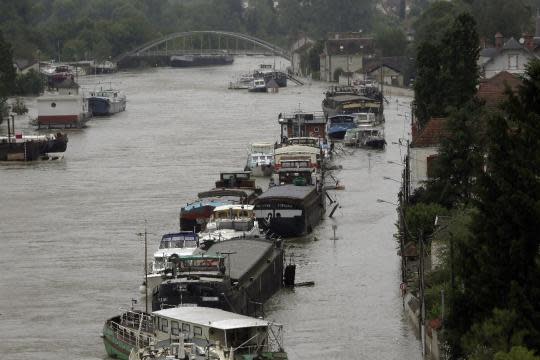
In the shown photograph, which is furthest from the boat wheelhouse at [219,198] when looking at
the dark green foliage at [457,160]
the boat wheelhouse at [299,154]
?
the dark green foliage at [457,160]

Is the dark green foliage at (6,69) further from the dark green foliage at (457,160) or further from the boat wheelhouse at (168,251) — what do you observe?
the boat wheelhouse at (168,251)

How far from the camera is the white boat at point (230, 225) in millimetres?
39875

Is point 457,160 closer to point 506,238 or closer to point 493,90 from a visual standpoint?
point 493,90

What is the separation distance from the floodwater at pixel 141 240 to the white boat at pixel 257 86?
1041 inches

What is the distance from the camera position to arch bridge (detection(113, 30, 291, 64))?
148 meters

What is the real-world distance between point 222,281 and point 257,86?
264ft

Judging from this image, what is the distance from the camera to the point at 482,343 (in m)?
25.0

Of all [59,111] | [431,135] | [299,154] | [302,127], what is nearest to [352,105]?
[302,127]

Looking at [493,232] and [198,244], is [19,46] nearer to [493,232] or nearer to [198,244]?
[198,244]

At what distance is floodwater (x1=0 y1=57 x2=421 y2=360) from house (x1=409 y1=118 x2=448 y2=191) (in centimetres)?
142

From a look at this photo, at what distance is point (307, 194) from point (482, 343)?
21042mm

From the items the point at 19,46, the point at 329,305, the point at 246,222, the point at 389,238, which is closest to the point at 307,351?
the point at 329,305

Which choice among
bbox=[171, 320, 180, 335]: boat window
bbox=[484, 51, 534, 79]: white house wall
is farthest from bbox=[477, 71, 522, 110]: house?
bbox=[171, 320, 180, 335]: boat window

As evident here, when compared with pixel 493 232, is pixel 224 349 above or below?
below
